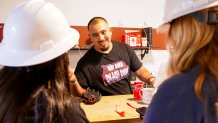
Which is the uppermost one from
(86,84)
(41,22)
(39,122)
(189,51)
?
(41,22)

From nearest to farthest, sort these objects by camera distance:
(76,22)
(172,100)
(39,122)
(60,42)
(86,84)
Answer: (172,100), (39,122), (60,42), (86,84), (76,22)

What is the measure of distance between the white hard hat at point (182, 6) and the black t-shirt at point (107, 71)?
181 cm

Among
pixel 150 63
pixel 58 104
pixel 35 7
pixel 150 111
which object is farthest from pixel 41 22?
pixel 150 63

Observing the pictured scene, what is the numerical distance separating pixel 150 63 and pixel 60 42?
8.92 ft

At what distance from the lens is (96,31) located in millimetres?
2674

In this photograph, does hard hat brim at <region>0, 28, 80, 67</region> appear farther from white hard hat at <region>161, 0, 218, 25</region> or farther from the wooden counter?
the wooden counter

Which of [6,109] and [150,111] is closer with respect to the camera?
[150,111]

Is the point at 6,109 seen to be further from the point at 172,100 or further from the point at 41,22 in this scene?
the point at 172,100

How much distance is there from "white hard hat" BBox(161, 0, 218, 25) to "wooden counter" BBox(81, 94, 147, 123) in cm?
88

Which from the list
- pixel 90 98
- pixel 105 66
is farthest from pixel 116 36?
pixel 90 98

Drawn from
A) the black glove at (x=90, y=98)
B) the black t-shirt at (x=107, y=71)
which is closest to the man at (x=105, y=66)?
the black t-shirt at (x=107, y=71)

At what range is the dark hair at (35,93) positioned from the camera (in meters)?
0.86

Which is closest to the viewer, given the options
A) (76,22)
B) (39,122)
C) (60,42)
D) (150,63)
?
(39,122)

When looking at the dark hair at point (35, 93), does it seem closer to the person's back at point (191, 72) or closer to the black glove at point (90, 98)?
the person's back at point (191, 72)
